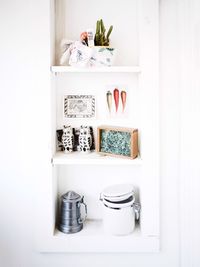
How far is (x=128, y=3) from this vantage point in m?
1.75

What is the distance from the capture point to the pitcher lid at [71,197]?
1.70m

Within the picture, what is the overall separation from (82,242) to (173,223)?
22.0 inches

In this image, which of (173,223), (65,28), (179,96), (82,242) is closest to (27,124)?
(65,28)

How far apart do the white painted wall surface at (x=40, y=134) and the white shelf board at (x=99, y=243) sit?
0.08 m

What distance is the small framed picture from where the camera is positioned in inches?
70.6

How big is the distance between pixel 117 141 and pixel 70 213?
51cm

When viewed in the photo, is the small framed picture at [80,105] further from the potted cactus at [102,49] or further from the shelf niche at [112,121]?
the potted cactus at [102,49]

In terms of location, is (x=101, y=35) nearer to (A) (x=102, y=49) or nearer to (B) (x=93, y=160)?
(A) (x=102, y=49)

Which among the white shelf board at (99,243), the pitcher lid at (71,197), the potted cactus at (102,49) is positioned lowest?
the white shelf board at (99,243)

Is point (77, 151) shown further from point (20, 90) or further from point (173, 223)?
point (173, 223)

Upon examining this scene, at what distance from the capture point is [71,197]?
1.71 m

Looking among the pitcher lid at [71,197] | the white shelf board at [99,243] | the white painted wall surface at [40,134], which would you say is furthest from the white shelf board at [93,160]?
the white shelf board at [99,243]

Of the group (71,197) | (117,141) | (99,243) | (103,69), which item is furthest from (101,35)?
(99,243)

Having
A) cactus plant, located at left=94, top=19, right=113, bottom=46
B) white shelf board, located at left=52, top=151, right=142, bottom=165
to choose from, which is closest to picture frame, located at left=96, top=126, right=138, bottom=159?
white shelf board, located at left=52, top=151, right=142, bottom=165
